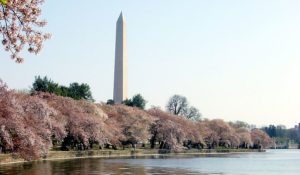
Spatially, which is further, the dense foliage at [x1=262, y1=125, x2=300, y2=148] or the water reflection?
the dense foliage at [x1=262, y1=125, x2=300, y2=148]

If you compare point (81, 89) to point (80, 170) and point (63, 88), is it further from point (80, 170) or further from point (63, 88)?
point (80, 170)

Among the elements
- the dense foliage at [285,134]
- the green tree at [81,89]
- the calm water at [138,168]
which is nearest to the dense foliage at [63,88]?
the green tree at [81,89]

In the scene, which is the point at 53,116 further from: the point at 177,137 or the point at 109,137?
the point at 177,137

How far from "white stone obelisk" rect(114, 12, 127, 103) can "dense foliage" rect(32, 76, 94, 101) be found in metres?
7.58

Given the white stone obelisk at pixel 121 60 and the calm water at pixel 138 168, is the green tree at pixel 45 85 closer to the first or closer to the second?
the white stone obelisk at pixel 121 60

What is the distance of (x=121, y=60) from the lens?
101 m

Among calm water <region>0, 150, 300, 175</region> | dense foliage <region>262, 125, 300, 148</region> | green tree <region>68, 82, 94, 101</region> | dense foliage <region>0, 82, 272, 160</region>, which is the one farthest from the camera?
dense foliage <region>262, 125, 300, 148</region>

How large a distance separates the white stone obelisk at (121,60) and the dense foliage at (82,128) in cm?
1122

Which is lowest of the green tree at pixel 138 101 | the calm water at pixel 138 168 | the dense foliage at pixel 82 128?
the calm water at pixel 138 168

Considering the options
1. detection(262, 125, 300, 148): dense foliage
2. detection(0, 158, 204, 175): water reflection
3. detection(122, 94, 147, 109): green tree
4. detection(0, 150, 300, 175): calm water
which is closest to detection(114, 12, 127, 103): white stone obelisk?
detection(122, 94, 147, 109): green tree

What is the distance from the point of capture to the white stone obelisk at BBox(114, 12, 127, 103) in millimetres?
100500

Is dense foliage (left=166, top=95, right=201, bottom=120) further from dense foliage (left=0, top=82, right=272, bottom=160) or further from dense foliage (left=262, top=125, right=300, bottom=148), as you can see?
dense foliage (left=262, top=125, right=300, bottom=148)

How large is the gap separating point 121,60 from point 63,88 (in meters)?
16.9

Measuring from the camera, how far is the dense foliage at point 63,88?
81.5 metres
